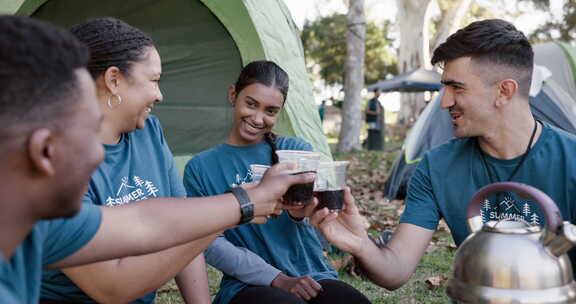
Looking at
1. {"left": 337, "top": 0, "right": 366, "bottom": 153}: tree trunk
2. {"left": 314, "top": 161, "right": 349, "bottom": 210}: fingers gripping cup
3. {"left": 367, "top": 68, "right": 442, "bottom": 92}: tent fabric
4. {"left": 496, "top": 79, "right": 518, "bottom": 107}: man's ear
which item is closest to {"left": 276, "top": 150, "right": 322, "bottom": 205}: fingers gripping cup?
{"left": 314, "top": 161, "right": 349, "bottom": 210}: fingers gripping cup

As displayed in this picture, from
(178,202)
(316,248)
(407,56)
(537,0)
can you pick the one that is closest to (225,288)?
(316,248)

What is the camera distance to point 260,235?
2693 millimetres

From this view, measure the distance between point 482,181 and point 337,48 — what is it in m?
31.6

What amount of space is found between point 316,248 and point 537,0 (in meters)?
32.8

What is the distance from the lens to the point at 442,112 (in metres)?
7.77

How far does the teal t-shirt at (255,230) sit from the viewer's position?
2.67m

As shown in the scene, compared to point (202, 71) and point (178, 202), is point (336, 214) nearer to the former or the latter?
point (178, 202)

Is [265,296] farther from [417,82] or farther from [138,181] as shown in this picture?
[417,82]

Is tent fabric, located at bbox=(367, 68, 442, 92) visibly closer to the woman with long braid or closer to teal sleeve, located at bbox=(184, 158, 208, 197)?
the woman with long braid

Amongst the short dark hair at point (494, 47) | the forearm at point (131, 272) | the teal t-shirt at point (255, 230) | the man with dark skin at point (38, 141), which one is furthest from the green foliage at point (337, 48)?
the man with dark skin at point (38, 141)

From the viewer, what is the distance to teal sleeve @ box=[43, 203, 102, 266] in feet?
5.15

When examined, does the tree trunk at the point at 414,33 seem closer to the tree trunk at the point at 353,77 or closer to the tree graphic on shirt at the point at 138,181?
the tree trunk at the point at 353,77

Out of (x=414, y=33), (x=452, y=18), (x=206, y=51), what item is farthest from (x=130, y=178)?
(x=452, y=18)

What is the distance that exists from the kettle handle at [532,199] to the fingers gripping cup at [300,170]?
56cm
